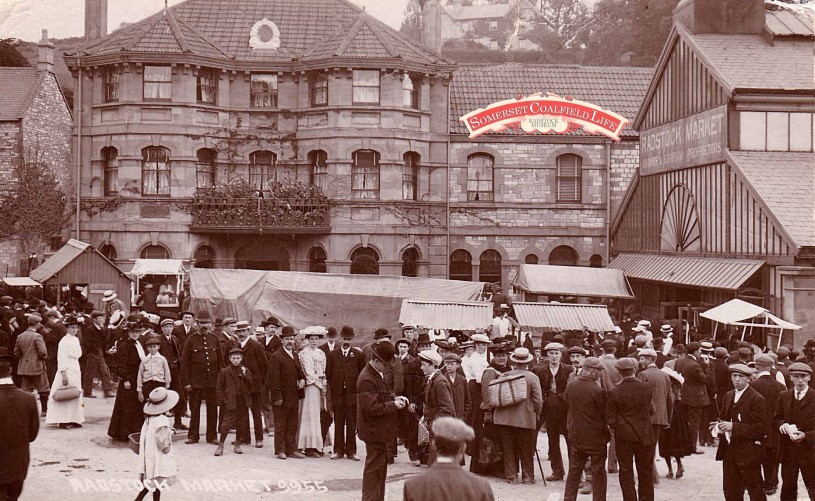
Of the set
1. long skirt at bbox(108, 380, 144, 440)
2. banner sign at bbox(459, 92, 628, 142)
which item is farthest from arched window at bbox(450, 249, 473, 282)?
long skirt at bbox(108, 380, 144, 440)

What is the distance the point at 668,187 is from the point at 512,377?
17273 mm

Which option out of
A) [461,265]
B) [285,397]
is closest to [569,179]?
[461,265]

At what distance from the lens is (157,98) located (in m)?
30.6

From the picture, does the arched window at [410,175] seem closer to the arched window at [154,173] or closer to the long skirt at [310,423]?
the arched window at [154,173]

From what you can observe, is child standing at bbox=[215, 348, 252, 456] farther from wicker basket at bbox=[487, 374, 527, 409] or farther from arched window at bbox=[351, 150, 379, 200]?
arched window at bbox=[351, 150, 379, 200]

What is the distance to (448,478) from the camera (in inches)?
243

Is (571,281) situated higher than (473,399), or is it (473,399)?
(571,281)

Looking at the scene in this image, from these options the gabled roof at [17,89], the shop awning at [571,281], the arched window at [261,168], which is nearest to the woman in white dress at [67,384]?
the shop awning at [571,281]

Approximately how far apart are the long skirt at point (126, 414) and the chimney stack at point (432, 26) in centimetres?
2303

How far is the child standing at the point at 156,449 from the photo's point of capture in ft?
33.4

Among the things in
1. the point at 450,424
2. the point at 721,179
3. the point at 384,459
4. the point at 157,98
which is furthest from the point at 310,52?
the point at 450,424

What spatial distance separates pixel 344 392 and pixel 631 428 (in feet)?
15.3

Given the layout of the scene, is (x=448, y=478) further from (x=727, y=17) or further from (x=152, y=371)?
(x=727, y=17)

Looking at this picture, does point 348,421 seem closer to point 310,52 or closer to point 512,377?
point 512,377
